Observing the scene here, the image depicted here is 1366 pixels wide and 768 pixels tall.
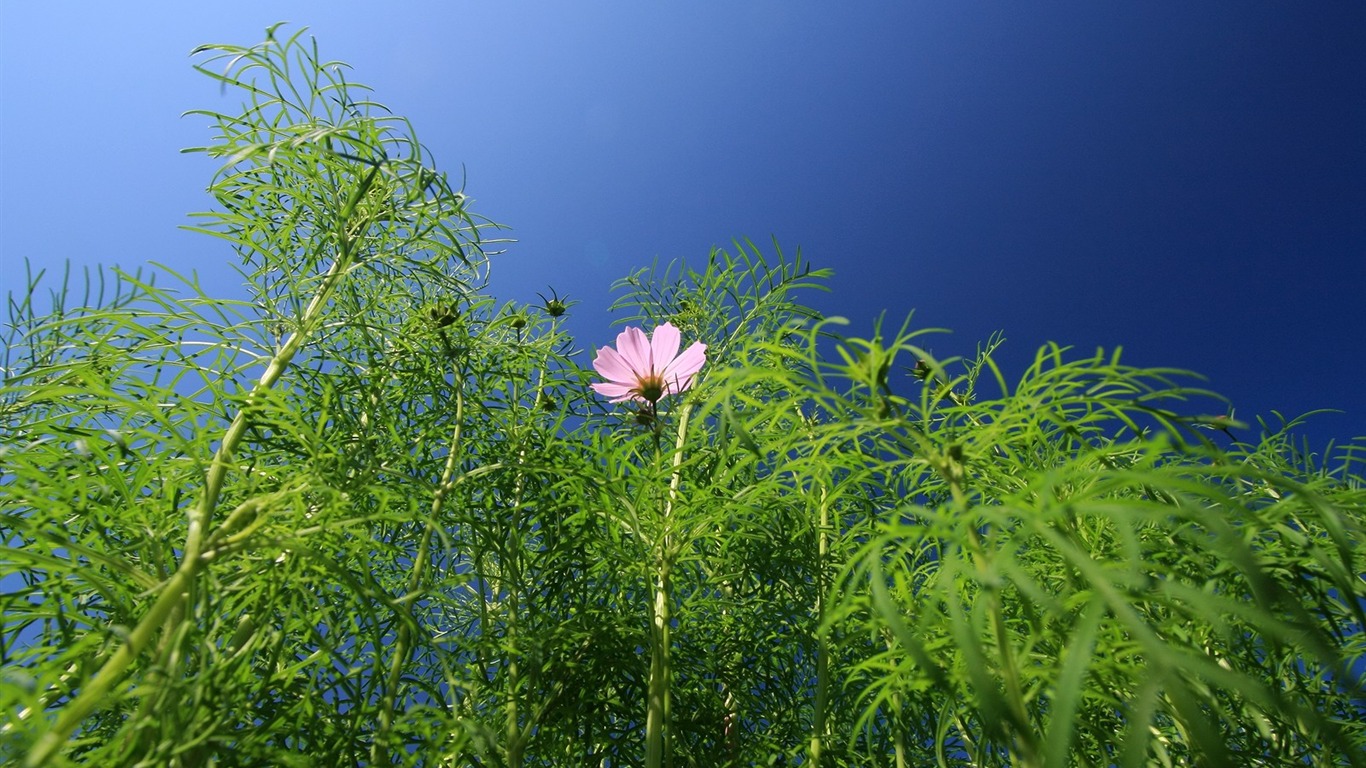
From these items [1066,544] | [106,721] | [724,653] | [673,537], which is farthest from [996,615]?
[106,721]

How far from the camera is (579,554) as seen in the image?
62 centimetres

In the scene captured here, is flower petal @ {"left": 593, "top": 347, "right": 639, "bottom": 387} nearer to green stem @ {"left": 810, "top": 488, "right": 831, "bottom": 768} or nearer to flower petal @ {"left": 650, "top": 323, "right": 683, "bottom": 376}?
flower petal @ {"left": 650, "top": 323, "right": 683, "bottom": 376}

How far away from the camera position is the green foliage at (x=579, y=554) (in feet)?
1.01

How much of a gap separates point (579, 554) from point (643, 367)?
0.18 metres

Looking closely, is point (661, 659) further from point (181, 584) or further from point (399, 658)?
point (181, 584)

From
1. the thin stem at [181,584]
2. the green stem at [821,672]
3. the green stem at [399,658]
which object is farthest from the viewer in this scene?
the green stem at [821,672]

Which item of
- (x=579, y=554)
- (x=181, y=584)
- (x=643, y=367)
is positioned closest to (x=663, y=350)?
(x=643, y=367)

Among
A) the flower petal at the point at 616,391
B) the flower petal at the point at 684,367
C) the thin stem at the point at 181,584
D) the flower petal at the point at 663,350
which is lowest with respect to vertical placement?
the thin stem at the point at 181,584

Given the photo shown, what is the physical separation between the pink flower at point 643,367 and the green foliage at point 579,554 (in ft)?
0.11

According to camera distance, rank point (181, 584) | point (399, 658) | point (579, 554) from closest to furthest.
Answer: point (181, 584) < point (399, 658) < point (579, 554)

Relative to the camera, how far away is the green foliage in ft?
1.01

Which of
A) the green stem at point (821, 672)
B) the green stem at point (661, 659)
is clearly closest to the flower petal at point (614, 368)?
the green stem at point (661, 659)

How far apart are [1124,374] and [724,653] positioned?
457 mm

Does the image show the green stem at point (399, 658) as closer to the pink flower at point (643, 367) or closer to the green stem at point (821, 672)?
the pink flower at point (643, 367)
